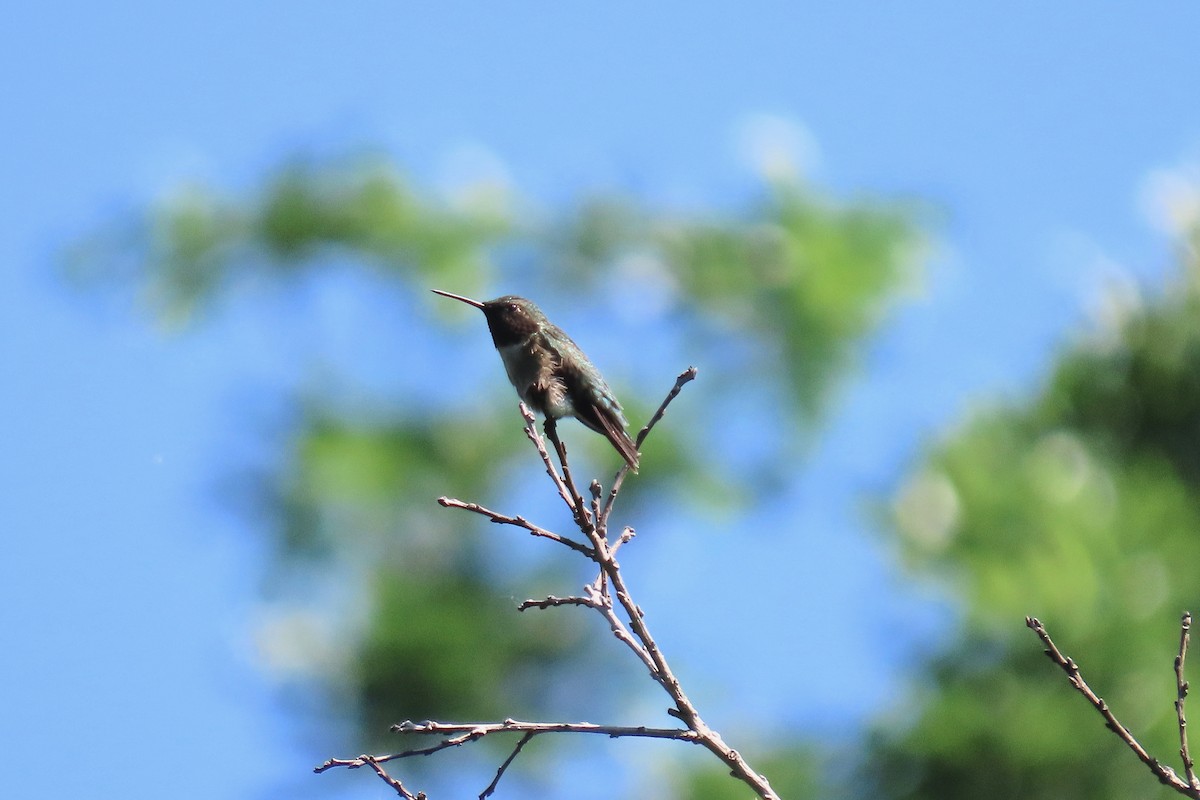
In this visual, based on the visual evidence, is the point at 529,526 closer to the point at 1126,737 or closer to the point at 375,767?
the point at 375,767

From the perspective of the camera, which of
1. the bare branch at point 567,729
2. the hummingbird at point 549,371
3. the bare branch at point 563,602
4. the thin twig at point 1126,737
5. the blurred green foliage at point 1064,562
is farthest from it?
the blurred green foliage at point 1064,562

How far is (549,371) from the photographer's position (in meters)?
4.12

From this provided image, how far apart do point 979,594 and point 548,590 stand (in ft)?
13.1

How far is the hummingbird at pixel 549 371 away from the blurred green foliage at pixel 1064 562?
6.35 m

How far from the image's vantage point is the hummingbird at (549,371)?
4047 mm

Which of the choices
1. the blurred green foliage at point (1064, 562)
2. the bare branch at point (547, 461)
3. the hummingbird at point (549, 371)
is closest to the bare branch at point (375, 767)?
the bare branch at point (547, 461)

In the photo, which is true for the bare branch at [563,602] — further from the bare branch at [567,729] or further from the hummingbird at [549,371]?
the hummingbird at [549,371]

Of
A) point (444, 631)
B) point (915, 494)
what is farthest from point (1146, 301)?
point (444, 631)

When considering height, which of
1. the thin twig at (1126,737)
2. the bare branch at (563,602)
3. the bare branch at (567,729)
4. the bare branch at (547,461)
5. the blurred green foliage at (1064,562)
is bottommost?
the thin twig at (1126,737)

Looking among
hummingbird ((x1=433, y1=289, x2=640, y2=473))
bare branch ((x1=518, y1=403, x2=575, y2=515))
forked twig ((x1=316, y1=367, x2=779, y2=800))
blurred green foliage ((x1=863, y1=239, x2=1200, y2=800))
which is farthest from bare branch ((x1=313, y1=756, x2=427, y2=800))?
blurred green foliage ((x1=863, y1=239, x2=1200, y2=800))

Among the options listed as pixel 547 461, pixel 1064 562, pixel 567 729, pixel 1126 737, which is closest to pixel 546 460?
pixel 547 461

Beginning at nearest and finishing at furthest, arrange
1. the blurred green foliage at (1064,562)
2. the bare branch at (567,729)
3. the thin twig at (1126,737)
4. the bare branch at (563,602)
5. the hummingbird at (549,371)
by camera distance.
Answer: the thin twig at (1126,737), the bare branch at (567,729), the bare branch at (563,602), the hummingbird at (549,371), the blurred green foliage at (1064,562)

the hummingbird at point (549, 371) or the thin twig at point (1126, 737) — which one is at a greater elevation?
the hummingbird at point (549, 371)

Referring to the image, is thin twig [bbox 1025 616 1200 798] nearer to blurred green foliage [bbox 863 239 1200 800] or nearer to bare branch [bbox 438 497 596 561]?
bare branch [bbox 438 497 596 561]
